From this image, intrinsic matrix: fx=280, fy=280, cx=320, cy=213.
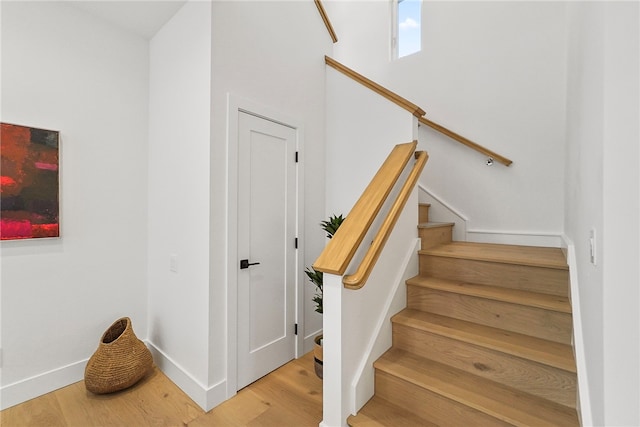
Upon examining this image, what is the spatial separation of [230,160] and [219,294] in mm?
940

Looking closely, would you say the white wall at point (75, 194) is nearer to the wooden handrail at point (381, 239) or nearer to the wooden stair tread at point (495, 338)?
the wooden handrail at point (381, 239)

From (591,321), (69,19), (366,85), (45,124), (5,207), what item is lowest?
(591,321)

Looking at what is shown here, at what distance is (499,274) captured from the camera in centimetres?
193

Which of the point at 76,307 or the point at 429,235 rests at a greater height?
the point at 429,235

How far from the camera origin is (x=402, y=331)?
5.96 ft

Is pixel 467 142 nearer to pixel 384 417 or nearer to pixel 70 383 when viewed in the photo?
pixel 384 417

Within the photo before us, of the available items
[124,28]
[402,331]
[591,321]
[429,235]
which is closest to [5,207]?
[124,28]

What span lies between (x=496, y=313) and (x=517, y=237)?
155 cm

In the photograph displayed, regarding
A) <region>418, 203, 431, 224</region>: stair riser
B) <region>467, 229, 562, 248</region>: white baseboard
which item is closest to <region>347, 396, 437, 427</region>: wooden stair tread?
<region>418, 203, 431, 224</region>: stair riser

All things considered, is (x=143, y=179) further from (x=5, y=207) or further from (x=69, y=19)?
(x=69, y=19)

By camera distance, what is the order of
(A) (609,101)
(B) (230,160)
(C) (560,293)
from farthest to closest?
(B) (230,160) → (C) (560,293) → (A) (609,101)

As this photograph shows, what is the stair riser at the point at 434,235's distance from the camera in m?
2.29

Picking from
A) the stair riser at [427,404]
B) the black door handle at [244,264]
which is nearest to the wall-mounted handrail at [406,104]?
the black door handle at [244,264]

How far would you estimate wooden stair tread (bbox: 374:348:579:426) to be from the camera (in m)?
1.25
